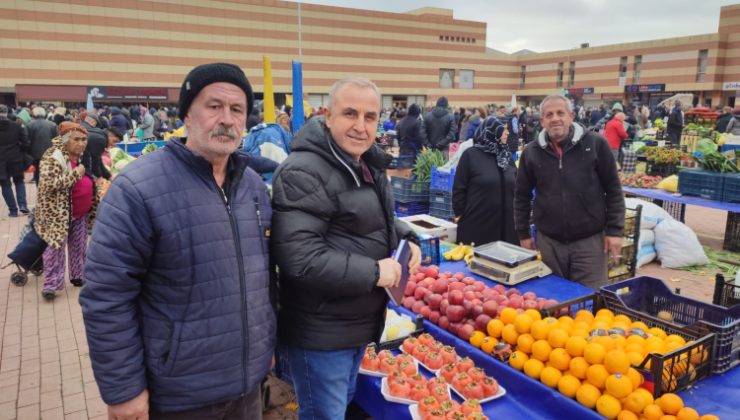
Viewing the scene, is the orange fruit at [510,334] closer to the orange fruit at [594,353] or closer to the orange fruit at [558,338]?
the orange fruit at [558,338]

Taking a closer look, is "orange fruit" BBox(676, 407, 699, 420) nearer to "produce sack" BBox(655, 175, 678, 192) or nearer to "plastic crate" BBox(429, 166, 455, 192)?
"plastic crate" BBox(429, 166, 455, 192)

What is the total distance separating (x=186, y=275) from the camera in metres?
1.65

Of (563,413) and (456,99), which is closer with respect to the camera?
(563,413)

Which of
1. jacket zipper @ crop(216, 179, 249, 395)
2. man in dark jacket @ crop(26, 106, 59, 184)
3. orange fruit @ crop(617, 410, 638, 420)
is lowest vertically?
orange fruit @ crop(617, 410, 638, 420)

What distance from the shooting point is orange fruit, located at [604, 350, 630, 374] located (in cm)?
216

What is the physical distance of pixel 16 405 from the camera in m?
3.64

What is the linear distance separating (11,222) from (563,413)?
35.5ft

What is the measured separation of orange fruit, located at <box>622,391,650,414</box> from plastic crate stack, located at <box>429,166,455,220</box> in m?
5.29

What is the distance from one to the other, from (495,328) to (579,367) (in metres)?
0.57

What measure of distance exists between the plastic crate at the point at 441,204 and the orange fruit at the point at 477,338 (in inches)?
180

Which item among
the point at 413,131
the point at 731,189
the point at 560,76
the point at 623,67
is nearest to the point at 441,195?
the point at 731,189

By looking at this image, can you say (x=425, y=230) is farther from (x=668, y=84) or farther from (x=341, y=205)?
(x=668, y=84)

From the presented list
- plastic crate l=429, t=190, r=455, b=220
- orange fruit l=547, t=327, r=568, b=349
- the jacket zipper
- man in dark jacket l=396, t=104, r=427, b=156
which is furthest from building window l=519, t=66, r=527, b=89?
the jacket zipper

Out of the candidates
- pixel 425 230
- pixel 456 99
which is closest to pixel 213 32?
pixel 456 99
